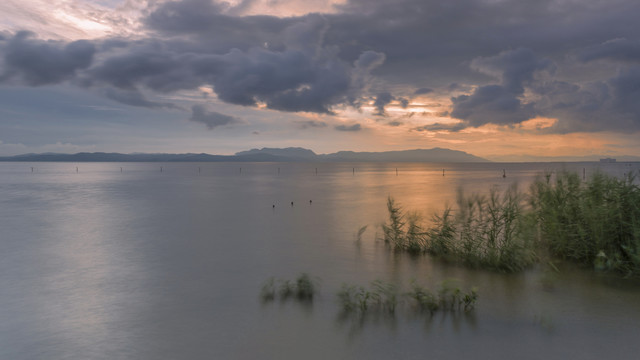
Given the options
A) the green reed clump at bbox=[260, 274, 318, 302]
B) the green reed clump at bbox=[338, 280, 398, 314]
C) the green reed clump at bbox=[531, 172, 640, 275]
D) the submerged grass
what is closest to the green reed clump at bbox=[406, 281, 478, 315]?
the green reed clump at bbox=[338, 280, 398, 314]

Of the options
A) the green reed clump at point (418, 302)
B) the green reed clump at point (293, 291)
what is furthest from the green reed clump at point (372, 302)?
the green reed clump at point (293, 291)

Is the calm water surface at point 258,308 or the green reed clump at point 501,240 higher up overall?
the green reed clump at point 501,240

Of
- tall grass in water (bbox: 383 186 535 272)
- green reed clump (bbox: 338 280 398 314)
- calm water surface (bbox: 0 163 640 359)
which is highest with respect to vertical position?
tall grass in water (bbox: 383 186 535 272)

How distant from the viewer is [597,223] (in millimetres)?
17281

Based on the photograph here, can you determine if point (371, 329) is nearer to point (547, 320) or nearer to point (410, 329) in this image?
point (410, 329)

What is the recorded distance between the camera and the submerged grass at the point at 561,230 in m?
17.0

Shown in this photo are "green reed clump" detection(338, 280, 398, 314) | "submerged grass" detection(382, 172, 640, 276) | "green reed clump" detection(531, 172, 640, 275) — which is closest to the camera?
"green reed clump" detection(338, 280, 398, 314)

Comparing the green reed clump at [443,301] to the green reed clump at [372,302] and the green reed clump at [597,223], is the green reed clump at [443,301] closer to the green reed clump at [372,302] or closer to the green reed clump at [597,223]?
the green reed clump at [372,302]

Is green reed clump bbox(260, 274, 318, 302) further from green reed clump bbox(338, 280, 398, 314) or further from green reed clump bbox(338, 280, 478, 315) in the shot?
green reed clump bbox(338, 280, 478, 315)

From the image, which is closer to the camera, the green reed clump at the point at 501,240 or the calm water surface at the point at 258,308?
the calm water surface at the point at 258,308

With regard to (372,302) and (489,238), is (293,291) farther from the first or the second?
(489,238)

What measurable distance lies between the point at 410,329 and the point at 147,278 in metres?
13.0

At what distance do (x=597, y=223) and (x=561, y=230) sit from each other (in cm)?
185

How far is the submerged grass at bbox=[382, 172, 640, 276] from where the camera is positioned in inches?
671
